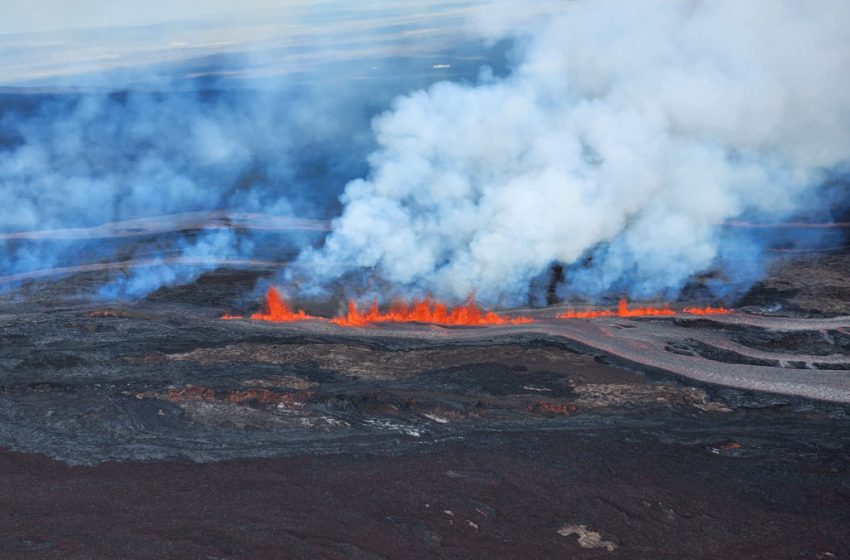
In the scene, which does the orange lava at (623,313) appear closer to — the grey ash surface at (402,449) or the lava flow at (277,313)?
the grey ash surface at (402,449)

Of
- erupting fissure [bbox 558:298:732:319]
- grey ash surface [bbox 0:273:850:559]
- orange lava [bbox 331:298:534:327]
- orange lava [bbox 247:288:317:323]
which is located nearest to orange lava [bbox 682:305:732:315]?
erupting fissure [bbox 558:298:732:319]

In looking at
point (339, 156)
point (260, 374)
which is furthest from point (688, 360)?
point (339, 156)

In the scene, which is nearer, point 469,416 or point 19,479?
point 19,479

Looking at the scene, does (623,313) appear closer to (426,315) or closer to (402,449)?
(426,315)

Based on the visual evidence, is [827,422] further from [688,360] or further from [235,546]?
[235,546]

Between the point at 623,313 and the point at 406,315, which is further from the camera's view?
the point at 623,313

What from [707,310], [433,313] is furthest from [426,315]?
[707,310]
